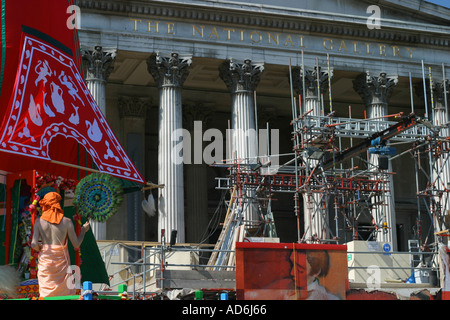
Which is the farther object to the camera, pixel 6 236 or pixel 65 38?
pixel 65 38

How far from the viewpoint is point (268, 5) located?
41594 millimetres

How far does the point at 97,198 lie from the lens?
16688 mm

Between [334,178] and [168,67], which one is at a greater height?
[168,67]

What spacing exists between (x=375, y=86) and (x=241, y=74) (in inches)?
294

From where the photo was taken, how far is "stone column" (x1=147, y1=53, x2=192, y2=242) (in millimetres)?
37906

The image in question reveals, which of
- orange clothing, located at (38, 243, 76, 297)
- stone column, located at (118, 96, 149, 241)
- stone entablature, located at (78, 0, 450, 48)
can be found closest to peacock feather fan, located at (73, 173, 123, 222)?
orange clothing, located at (38, 243, 76, 297)

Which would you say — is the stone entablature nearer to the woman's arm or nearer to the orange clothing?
the woman's arm

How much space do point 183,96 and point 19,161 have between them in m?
28.8

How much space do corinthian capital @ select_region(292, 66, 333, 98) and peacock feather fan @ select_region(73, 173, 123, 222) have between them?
25726 mm

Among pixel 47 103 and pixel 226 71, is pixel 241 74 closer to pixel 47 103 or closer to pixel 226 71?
pixel 226 71

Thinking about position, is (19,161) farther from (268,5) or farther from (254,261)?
(268,5)

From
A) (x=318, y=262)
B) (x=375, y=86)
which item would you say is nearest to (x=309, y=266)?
(x=318, y=262)

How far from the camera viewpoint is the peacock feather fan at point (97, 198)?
16562mm
